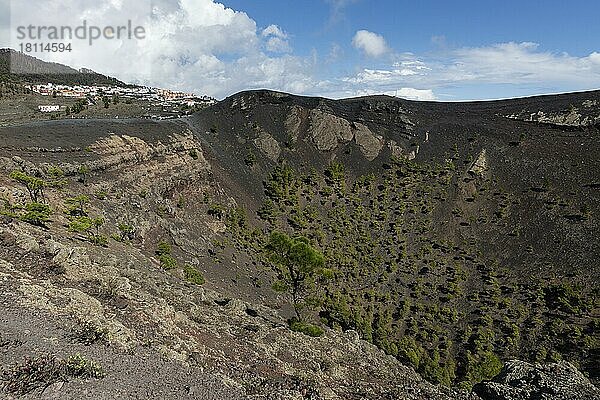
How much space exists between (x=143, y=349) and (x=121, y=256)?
44.1ft

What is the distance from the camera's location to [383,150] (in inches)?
2694

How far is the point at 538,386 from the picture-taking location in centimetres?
1823

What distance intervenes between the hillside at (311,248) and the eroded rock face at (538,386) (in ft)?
0.42

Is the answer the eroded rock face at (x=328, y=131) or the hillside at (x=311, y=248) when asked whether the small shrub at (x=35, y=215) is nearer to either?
the hillside at (x=311, y=248)

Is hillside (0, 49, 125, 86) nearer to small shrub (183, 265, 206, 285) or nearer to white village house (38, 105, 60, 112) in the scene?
white village house (38, 105, 60, 112)

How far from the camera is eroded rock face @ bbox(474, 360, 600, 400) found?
57.8 feet

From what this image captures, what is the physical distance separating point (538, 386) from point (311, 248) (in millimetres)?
16431

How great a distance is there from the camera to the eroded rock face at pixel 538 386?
17.6 metres

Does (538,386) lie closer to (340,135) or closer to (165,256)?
(165,256)

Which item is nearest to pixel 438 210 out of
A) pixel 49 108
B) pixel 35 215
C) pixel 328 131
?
pixel 328 131

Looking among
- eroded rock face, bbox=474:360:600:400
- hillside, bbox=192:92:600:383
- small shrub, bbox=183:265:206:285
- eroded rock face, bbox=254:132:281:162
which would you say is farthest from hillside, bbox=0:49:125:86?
eroded rock face, bbox=474:360:600:400

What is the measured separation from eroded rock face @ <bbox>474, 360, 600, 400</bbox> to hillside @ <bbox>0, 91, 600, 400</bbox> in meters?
0.13

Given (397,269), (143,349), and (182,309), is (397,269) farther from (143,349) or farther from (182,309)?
(143,349)

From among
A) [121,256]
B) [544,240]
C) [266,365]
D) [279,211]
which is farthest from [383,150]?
[266,365]
